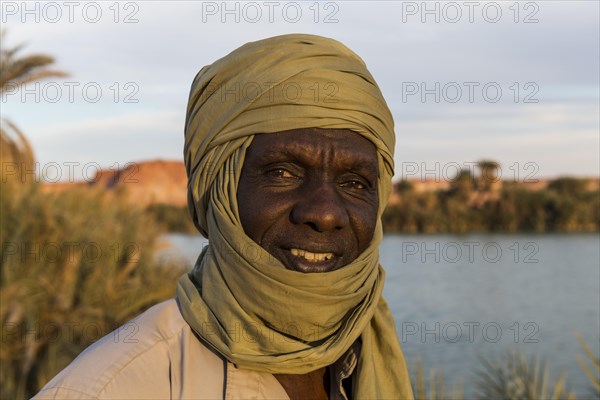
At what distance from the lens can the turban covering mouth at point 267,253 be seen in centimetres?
189

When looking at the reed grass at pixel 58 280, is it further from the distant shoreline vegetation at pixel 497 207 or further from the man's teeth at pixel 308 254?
the distant shoreline vegetation at pixel 497 207

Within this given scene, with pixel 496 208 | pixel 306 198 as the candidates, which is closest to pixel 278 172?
pixel 306 198

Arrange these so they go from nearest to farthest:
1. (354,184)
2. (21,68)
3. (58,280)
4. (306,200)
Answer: (306,200) → (354,184) → (58,280) → (21,68)

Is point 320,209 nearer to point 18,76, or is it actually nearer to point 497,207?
point 18,76

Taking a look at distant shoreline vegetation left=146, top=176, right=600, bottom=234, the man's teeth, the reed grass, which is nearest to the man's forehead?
the man's teeth

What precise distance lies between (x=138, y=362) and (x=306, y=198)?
0.57 m

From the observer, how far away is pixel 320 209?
6.10 ft

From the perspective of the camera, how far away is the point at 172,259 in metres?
11.1

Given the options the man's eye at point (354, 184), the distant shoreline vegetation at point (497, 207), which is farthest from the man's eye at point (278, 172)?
the distant shoreline vegetation at point (497, 207)

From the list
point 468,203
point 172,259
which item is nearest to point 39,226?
point 172,259

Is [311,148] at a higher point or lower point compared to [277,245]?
higher

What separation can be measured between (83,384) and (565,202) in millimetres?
29464

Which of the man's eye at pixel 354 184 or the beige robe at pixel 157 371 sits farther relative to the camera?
the man's eye at pixel 354 184

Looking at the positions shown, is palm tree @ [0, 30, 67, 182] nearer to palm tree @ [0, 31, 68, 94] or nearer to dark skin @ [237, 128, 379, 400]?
palm tree @ [0, 31, 68, 94]
